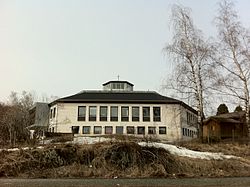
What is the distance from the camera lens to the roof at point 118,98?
187ft

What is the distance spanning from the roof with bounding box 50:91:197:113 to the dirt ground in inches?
1403

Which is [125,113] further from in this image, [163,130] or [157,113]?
[163,130]

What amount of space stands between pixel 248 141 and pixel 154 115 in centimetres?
2551

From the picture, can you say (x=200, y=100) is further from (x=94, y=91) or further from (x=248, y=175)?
(x=94, y=91)

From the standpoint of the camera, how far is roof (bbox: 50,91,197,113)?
2242 inches

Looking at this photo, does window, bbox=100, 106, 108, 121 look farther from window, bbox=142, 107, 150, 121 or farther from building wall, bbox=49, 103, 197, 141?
window, bbox=142, 107, 150, 121

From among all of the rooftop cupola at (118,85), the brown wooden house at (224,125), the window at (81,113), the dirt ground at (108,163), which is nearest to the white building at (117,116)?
the window at (81,113)

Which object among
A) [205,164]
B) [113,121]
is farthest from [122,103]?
[205,164]

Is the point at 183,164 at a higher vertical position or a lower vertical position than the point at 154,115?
lower

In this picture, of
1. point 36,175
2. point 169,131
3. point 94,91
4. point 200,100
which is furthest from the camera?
point 94,91

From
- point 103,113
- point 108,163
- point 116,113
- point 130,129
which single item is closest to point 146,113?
point 130,129

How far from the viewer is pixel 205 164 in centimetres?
2023

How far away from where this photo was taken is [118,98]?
5819 centimetres

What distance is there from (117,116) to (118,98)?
10.9 ft
